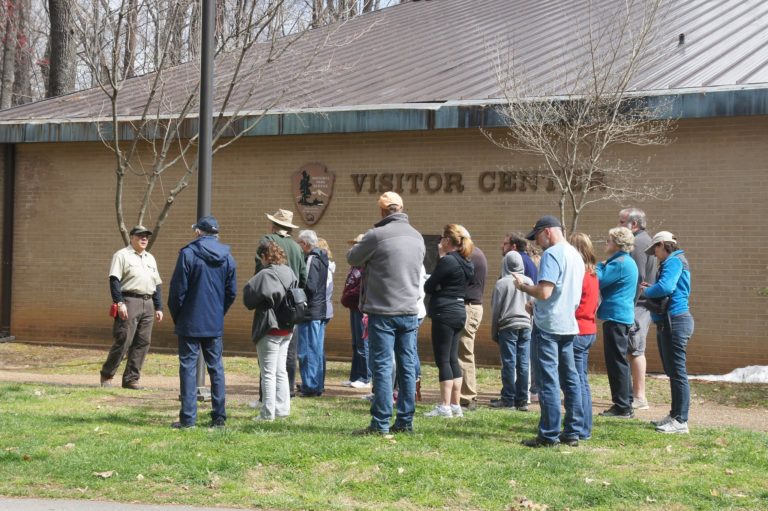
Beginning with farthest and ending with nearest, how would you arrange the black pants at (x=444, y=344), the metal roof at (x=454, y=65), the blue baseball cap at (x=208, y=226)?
the metal roof at (x=454, y=65), the black pants at (x=444, y=344), the blue baseball cap at (x=208, y=226)

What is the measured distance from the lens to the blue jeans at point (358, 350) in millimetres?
11664

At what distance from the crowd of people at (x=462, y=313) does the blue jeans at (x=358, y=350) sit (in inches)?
51.1

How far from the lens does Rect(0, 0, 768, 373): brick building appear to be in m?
13.5

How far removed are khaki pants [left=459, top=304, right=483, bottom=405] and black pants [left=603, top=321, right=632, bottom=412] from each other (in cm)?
128

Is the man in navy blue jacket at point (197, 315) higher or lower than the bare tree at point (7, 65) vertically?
lower

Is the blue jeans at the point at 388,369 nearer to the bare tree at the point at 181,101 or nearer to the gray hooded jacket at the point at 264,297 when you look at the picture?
the gray hooded jacket at the point at 264,297

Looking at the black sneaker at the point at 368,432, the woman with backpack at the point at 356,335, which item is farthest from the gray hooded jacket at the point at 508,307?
the black sneaker at the point at 368,432

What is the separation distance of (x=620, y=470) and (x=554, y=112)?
709cm

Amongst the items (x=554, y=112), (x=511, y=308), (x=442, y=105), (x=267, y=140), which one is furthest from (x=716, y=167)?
(x=267, y=140)

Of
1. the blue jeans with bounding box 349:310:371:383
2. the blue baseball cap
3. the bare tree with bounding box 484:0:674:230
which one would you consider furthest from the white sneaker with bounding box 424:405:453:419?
the bare tree with bounding box 484:0:674:230

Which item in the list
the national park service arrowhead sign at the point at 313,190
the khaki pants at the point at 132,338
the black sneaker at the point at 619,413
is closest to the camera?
the black sneaker at the point at 619,413

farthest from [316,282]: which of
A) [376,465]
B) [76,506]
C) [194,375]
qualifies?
[76,506]

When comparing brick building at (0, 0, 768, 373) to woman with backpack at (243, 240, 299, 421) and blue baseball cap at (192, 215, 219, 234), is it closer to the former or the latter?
woman with backpack at (243, 240, 299, 421)

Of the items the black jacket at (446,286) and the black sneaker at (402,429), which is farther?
the black jacket at (446,286)
